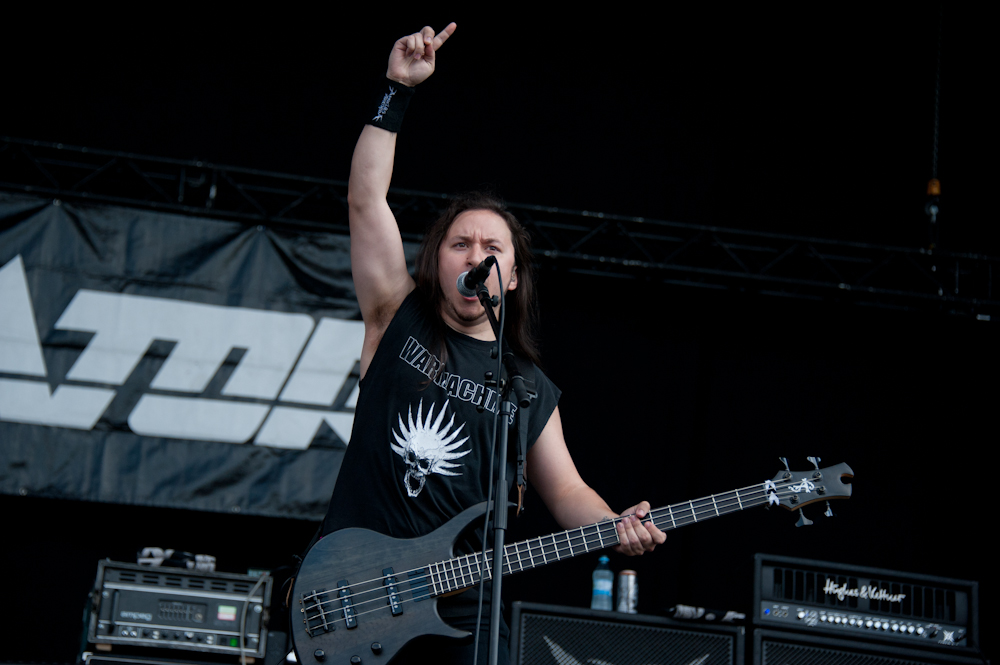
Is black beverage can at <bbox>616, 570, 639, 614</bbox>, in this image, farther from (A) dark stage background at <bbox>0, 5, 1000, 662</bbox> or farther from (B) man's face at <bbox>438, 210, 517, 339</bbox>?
(B) man's face at <bbox>438, 210, 517, 339</bbox>

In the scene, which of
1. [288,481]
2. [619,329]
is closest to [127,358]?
[288,481]

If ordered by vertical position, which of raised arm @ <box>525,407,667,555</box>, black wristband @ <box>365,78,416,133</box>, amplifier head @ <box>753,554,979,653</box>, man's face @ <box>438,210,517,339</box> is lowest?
amplifier head @ <box>753,554,979,653</box>

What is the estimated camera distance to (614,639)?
3.10 m

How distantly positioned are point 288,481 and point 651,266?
2.20 metres

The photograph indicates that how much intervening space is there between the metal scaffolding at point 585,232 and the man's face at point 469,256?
212 centimetres

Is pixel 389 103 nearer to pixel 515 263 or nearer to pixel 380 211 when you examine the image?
pixel 380 211

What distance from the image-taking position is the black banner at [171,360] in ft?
14.6

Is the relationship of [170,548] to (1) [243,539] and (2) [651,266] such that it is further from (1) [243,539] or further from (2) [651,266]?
(2) [651,266]

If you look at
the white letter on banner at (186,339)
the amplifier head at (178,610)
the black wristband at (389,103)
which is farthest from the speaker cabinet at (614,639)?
the white letter on banner at (186,339)

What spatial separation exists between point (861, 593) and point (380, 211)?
215 centimetres

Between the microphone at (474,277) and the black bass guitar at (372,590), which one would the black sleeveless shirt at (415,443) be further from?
the microphone at (474,277)

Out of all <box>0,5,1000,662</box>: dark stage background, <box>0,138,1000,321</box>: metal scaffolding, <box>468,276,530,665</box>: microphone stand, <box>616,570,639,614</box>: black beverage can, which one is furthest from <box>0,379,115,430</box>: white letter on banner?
<box>468,276,530,665</box>: microphone stand

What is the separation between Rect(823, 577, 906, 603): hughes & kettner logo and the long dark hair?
1.41 metres

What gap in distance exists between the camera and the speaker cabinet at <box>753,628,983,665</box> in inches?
119
